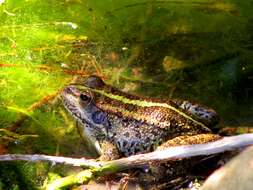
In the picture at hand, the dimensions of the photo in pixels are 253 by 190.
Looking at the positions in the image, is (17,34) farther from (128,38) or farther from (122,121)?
(122,121)

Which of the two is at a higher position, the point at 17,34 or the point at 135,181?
the point at 17,34

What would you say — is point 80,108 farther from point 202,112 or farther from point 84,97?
point 202,112

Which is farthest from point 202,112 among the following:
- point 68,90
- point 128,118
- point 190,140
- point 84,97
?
point 68,90

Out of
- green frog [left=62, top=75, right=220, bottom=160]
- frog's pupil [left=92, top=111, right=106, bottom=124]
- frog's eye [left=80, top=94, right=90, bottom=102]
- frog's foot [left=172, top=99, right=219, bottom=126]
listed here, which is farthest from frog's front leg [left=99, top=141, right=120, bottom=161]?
frog's foot [left=172, top=99, right=219, bottom=126]

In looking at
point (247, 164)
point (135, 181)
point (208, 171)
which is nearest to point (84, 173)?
point (135, 181)

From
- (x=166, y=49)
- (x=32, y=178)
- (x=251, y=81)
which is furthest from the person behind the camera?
(x=166, y=49)

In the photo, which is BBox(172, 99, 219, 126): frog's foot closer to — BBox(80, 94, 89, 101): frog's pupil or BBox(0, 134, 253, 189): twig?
BBox(0, 134, 253, 189): twig
